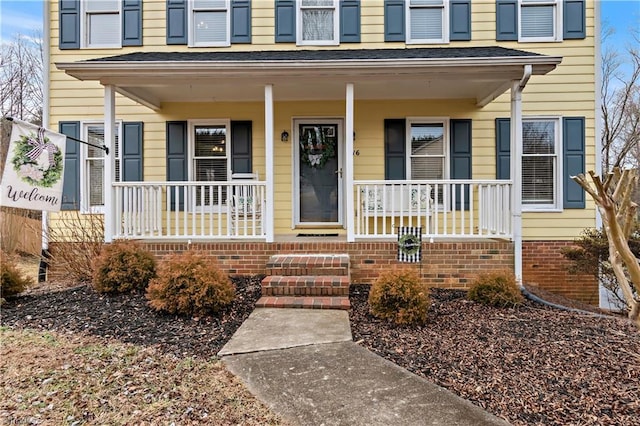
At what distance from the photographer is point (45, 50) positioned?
7.18 m

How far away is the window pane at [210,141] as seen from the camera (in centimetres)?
729

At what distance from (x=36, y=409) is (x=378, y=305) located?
2855 millimetres

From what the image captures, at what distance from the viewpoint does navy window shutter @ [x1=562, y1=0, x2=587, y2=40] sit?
7008 mm

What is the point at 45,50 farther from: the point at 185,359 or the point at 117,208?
the point at 185,359

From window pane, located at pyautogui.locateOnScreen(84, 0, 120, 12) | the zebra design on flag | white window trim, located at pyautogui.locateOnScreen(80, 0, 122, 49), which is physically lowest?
the zebra design on flag

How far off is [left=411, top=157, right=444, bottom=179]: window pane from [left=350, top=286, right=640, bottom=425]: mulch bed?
309cm

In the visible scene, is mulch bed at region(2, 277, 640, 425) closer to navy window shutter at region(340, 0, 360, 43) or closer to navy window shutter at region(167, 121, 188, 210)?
navy window shutter at region(167, 121, 188, 210)

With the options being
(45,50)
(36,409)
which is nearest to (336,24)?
(45,50)

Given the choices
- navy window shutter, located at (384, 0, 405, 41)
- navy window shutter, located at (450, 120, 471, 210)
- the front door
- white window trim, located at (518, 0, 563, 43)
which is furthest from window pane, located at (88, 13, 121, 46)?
white window trim, located at (518, 0, 563, 43)

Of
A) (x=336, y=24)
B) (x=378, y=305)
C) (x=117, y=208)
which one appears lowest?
(x=378, y=305)

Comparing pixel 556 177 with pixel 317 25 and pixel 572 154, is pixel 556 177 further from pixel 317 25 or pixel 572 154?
pixel 317 25

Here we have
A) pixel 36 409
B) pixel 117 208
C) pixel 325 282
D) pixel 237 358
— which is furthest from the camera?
pixel 117 208

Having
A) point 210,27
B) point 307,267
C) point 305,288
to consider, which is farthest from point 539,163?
point 210,27

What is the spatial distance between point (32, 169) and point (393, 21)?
6157 millimetres
